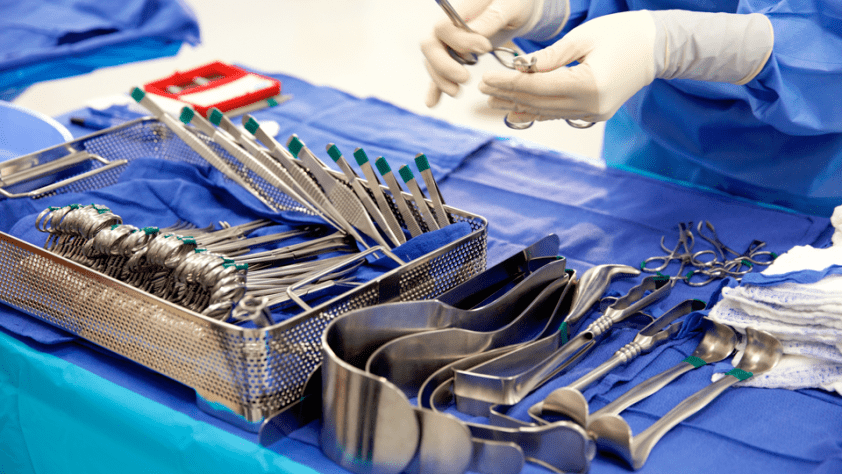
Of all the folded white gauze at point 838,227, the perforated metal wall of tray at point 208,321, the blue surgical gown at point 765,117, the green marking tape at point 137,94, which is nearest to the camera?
the perforated metal wall of tray at point 208,321

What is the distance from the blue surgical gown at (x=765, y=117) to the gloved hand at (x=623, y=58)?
48 millimetres

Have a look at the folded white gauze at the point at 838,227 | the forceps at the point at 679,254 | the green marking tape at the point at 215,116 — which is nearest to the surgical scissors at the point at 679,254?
the forceps at the point at 679,254

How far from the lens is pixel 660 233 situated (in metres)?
1.00

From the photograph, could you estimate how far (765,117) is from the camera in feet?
3.05

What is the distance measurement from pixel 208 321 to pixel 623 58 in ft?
1.86

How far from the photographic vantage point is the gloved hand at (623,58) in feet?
2.69

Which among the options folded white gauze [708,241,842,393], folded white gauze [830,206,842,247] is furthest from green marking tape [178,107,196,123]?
folded white gauze [830,206,842,247]

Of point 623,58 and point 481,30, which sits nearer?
point 623,58

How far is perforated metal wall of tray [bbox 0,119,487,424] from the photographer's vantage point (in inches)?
23.9

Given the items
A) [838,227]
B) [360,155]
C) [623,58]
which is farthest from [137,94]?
[838,227]

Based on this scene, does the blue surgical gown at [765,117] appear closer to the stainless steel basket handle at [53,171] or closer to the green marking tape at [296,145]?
the green marking tape at [296,145]

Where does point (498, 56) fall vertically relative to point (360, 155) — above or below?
above

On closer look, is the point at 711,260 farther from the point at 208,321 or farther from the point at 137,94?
the point at 137,94

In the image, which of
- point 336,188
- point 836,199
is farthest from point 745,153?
point 336,188
